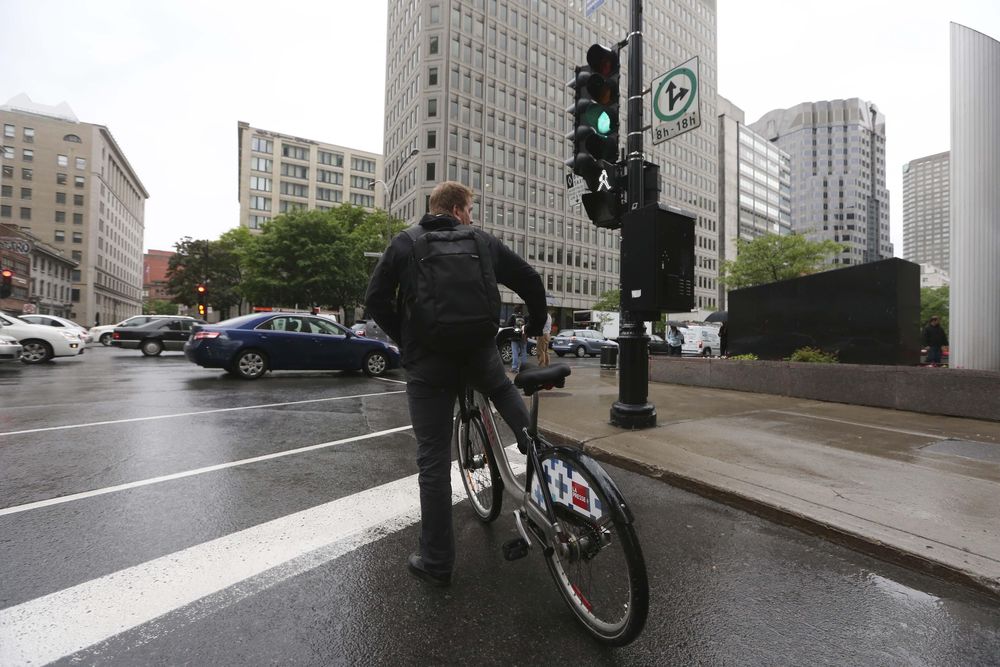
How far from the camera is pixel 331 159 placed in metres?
84.1

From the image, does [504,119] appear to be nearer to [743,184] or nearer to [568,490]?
[568,490]

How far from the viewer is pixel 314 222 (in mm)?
38406

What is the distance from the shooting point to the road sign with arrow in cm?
565

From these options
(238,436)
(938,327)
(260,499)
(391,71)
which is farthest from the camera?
(391,71)

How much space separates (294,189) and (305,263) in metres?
49.9

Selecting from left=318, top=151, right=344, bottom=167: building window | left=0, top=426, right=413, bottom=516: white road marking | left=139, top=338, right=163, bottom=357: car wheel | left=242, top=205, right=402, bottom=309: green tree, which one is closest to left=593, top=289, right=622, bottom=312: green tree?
left=242, top=205, right=402, bottom=309: green tree

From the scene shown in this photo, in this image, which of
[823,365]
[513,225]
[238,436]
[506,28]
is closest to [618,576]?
[238,436]

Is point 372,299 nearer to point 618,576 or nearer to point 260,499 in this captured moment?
point 618,576

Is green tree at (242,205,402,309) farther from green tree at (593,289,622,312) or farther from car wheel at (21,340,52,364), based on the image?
green tree at (593,289,622,312)

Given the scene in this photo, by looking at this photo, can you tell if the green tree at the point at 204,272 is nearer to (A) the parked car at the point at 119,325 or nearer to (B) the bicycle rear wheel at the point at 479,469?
(A) the parked car at the point at 119,325

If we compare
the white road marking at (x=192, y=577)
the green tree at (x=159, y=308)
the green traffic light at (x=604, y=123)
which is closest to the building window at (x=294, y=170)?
the green tree at (x=159, y=308)

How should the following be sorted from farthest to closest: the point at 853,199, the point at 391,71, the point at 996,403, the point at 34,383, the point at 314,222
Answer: the point at 853,199 → the point at 391,71 → the point at 314,222 → the point at 34,383 → the point at 996,403

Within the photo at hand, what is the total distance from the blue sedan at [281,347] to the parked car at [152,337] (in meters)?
10.4

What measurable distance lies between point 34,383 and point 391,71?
62242 millimetres
